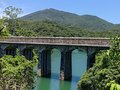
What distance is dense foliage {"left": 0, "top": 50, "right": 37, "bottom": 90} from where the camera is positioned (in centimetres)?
1948

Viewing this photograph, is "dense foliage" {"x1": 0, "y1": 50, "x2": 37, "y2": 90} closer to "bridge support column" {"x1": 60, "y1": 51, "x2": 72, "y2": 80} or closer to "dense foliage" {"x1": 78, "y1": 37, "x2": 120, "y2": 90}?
"dense foliage" {"x1": 78, "y1": 37, "x2": 120, "y2": 90}

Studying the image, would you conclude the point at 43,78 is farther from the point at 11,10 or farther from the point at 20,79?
the point at 11,10

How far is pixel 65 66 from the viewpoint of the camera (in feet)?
126

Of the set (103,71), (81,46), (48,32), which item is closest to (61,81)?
(81,46)

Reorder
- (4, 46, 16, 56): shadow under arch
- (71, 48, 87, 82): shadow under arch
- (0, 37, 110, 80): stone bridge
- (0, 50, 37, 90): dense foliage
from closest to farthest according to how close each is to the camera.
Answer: (0, 50, 37, 90): dense foliage → (0, 37, 110, 80): stone bridge → (71, 48, 87, 82): shadow under arch → (4, 46, 16, 56): shadow under arch

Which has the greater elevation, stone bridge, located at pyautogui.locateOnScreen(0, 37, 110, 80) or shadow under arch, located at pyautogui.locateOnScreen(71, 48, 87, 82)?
stone bridge, located at pyautogui.locateOnScreen(0, 37, 110, 80)

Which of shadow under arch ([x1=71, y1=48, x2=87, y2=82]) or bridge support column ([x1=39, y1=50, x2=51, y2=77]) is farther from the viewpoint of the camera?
bridge support column ([x1=39, y1=50, x2=51, y2=77])

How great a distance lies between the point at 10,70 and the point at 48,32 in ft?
329

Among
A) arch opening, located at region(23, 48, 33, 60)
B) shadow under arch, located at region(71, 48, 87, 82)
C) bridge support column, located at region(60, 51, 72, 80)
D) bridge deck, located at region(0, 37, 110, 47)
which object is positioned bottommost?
shadow under arch, located at region(71, 48, 87, 82)

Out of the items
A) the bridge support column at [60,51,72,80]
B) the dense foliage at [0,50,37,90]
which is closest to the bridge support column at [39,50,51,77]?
the bridge support column at [60,51,72,80]

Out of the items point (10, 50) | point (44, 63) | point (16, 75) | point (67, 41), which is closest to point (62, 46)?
point (67, 41)

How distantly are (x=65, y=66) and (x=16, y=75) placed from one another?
18.9 metres

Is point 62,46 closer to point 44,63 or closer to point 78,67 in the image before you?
point 44,63

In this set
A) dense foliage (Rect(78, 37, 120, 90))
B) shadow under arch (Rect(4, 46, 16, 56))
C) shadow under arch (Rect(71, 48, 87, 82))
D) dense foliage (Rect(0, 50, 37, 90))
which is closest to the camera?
dense foliage (Rect(0, 50, 37, 90))
